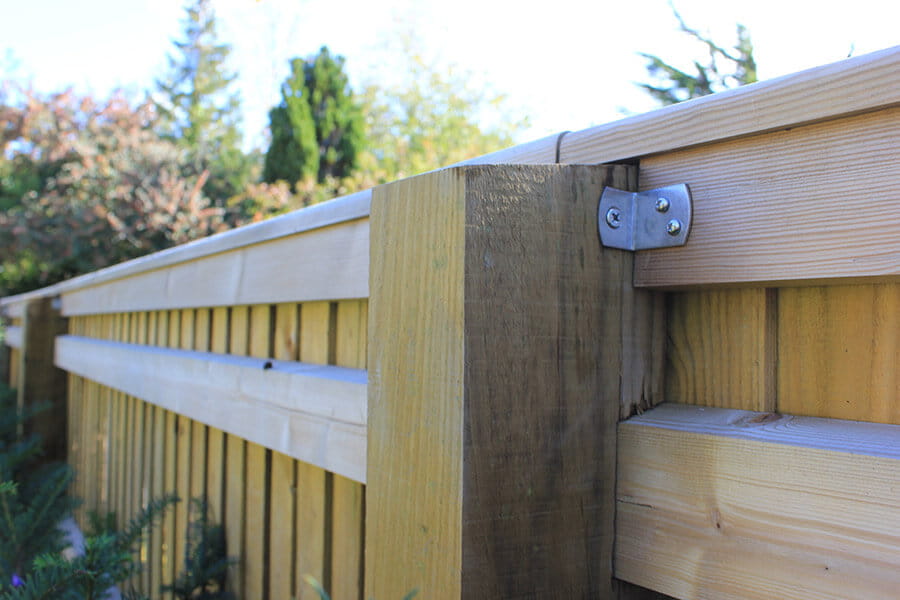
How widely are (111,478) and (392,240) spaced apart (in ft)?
8.09

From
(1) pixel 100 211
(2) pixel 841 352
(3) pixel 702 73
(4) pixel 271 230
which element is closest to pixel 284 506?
(4) pixel 271 230

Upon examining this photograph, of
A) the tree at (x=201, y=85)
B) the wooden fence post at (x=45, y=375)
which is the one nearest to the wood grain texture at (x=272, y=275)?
the wooden fence post at (x=45, y=375)

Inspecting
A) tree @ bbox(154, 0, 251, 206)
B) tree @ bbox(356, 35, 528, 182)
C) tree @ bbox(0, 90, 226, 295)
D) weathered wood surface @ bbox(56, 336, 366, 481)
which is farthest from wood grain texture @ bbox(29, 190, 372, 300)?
tree @ bbox(154, 0, 251, 206)

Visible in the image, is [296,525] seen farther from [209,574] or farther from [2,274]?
[2,274]

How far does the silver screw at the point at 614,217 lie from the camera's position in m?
0.72

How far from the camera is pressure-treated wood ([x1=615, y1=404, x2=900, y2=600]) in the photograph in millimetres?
564

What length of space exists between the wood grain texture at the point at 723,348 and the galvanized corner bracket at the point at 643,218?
0.08m

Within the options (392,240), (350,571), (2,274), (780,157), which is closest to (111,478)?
(350,571)

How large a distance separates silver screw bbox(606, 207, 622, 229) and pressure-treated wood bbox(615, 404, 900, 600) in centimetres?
21

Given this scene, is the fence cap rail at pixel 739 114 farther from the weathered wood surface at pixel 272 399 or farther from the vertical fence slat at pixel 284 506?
the vertical fence slat at pixel 284 506

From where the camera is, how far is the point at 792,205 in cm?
61

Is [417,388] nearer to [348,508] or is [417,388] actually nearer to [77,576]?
[348,508]

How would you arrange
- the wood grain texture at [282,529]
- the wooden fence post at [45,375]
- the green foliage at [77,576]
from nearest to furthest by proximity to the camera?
the green foliage at [77,576] < the wood grain texture at [282,529] < the wooden fence post at [45,375]

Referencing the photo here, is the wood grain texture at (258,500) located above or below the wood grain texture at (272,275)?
below
